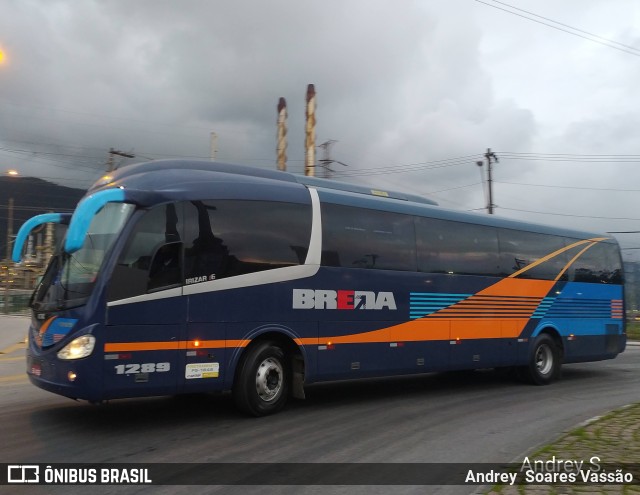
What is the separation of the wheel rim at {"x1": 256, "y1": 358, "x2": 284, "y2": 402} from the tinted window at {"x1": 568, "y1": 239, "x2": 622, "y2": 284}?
889 centimetres

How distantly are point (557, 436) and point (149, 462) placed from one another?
203 inches

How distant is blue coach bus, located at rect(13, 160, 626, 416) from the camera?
22.5 feet

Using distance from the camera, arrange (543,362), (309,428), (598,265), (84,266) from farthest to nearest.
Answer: (598,265) < (543,362) < (309,428) < (84,266)

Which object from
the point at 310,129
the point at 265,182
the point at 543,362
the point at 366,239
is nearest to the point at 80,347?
the point at 265,182

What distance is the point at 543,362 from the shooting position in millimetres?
13102

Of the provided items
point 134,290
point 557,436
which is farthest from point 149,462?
point 557,436

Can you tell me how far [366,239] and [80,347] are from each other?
5000 mm

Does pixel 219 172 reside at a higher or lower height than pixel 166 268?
higher

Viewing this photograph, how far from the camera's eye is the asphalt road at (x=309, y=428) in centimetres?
607

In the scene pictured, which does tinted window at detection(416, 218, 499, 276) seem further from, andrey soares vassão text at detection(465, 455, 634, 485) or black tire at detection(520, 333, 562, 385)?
andrey soares vassão text at detection(465, 455, 634, 485)

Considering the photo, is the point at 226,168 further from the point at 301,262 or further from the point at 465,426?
the point at 465,426

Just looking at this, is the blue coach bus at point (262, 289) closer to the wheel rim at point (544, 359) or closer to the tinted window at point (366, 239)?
the tinted window at point (366, 239)

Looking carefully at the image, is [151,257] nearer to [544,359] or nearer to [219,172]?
[219,172]

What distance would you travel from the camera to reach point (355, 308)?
9.38m
